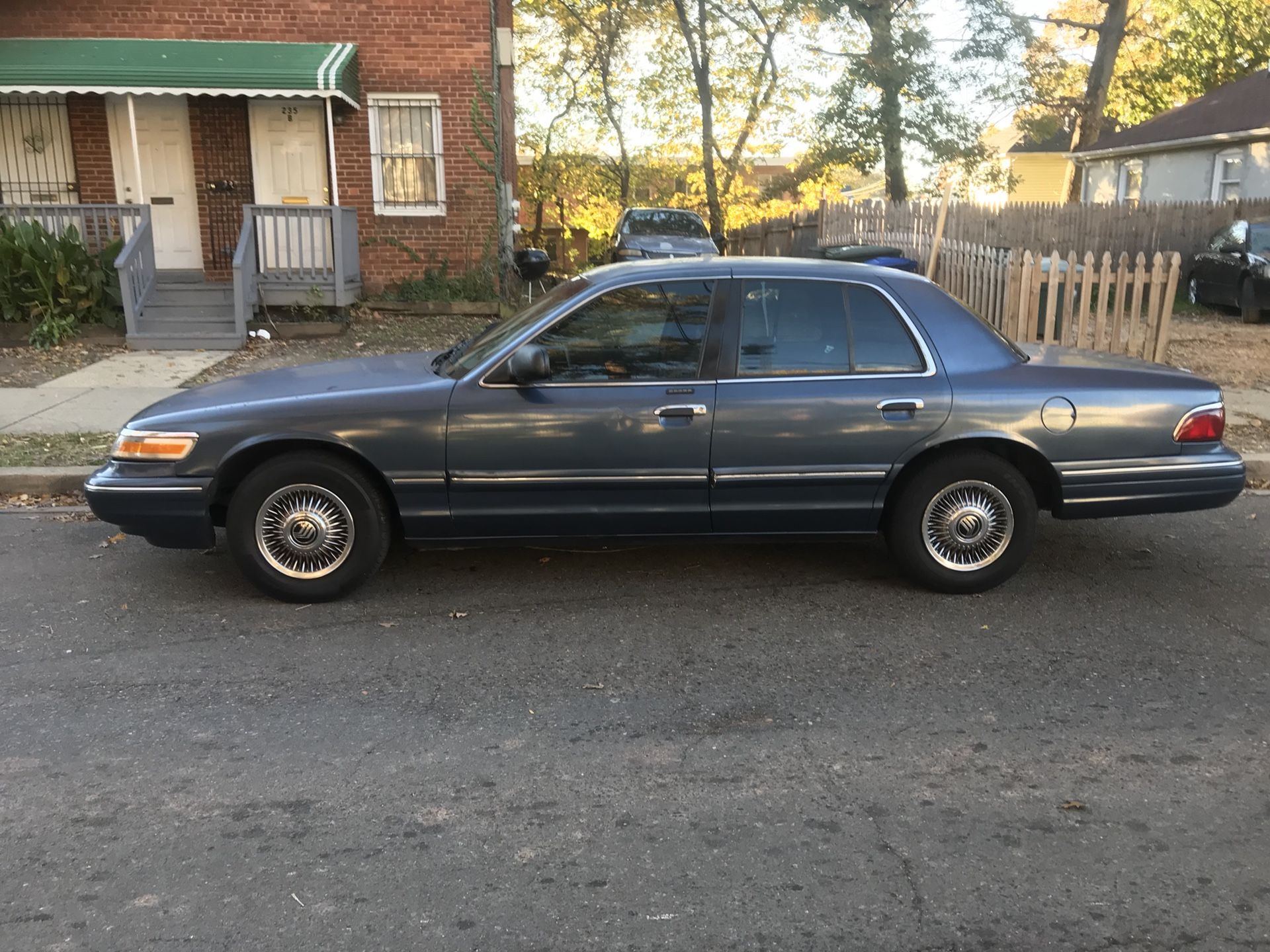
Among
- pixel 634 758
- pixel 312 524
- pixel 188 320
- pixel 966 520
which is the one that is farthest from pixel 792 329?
pixel 188 320

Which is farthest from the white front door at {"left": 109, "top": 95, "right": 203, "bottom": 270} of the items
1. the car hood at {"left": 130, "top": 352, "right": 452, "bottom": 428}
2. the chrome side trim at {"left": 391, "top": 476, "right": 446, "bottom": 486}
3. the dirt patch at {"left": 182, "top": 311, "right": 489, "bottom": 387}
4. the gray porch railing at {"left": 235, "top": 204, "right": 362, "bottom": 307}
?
the chrome side trim at {"left": 391, "top": 476, "right": 446, "bottom": 486}

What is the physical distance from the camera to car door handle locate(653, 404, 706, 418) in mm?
4875

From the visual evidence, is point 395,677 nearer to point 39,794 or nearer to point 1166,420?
point 39,794

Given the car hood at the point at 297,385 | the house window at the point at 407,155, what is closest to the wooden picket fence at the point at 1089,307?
the car hood at the point at 297,385

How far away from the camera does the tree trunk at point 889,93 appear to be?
2572 centimetres

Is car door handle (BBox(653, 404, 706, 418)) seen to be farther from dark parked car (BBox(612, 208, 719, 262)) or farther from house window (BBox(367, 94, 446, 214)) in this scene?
dark parked car (BBox(612, 208, 719, 262))

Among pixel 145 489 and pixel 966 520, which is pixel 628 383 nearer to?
pixel 966 520

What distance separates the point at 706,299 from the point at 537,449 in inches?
41.7

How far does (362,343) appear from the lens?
12.3 meters

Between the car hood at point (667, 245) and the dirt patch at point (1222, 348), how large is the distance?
25.7 ft

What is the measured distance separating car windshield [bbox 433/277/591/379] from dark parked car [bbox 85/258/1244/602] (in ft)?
0.13

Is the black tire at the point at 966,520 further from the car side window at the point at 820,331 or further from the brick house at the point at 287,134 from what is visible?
the brick house at the point at 287,134

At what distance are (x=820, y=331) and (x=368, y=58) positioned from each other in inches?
444

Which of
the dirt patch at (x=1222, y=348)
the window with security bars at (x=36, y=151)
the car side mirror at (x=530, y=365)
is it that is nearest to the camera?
the car side mirror at (x=530, y=365)
